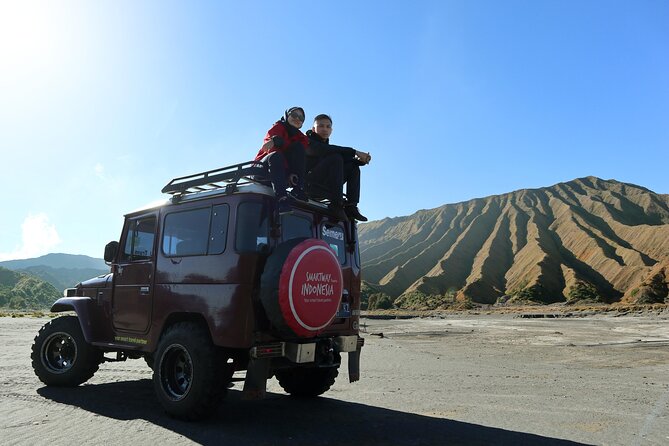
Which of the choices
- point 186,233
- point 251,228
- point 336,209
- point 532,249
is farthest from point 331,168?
point 532,249

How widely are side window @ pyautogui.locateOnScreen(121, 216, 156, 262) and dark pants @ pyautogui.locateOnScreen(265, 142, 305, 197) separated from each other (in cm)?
225

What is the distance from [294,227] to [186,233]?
1.48m

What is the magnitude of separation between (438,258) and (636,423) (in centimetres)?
8710

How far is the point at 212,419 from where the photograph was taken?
5.76 m

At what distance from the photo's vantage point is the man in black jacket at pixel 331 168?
6.57 m

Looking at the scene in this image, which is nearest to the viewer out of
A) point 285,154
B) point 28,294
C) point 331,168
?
point 285,154

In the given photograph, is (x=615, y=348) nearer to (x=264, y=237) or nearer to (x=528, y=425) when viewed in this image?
(x=528, y=425)

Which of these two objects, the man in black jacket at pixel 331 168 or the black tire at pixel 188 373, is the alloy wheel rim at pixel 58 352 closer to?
the black tire at pixel 188 373

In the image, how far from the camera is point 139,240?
7.09m

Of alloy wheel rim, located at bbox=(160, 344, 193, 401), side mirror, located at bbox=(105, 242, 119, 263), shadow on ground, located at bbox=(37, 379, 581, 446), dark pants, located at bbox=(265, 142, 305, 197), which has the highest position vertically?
dark pants, located at bbox=(265, 142, 305, 197)

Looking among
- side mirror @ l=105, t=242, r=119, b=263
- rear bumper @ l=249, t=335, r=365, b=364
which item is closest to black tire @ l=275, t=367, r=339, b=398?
→ rear bumper @ l=249, t=335, r=365, b=364

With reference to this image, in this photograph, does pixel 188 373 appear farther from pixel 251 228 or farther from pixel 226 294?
pixel 251 228

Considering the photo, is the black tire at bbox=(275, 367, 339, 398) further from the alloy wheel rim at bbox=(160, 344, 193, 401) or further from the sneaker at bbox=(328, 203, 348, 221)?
the sneaker at bbox=(328, 203, 348, 221)

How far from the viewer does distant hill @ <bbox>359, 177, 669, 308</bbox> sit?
65438 mm
